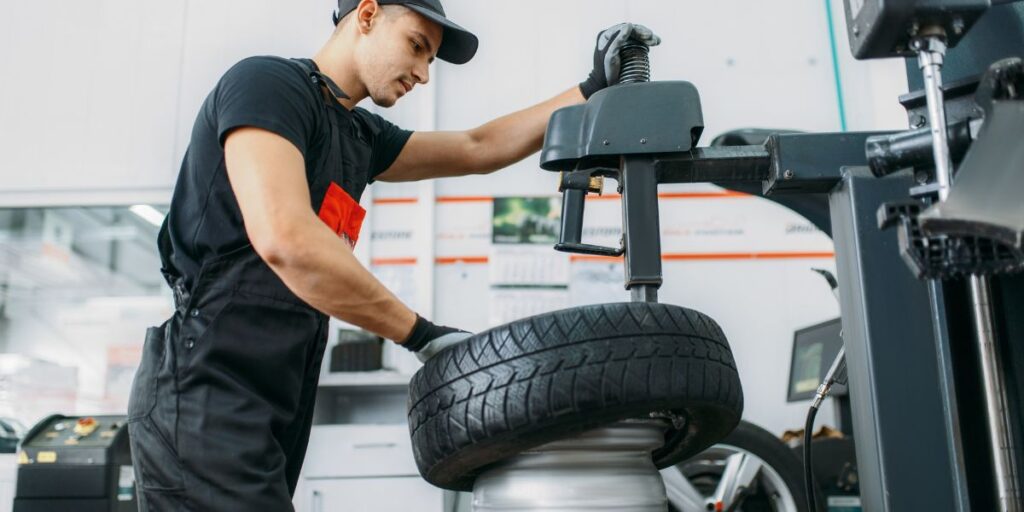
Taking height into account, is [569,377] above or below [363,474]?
above

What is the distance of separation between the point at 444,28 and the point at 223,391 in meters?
0.71

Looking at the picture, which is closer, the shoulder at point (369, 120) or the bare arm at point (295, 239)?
the bare arm at point (295, 239)

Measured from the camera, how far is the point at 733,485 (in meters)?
→ 2.36

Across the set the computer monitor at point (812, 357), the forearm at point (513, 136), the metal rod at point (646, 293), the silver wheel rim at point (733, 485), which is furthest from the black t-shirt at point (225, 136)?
the computer monitor at point (812, 357)

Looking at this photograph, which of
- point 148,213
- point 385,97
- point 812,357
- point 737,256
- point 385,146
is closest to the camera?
point 385,97

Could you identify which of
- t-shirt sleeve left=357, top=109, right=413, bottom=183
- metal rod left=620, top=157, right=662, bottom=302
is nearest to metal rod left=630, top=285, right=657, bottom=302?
metal rod left=620, top=157, right=662, bottom=302

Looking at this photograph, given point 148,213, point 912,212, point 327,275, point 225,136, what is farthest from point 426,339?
point 148,213

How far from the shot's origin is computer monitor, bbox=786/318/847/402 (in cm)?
293

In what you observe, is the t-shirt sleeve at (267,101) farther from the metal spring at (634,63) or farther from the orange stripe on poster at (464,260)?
the orange stripe on poster at (464,260)

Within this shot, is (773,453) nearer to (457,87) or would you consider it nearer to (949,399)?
(949,399)

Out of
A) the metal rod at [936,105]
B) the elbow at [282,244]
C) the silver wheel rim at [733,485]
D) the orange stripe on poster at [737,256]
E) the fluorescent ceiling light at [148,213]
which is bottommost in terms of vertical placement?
the silver wheel rim at [733,485]

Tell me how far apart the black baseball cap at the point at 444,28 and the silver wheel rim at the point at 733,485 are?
134 cm

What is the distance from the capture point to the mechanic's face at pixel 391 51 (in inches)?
53.1

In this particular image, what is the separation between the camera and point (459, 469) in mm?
1019
